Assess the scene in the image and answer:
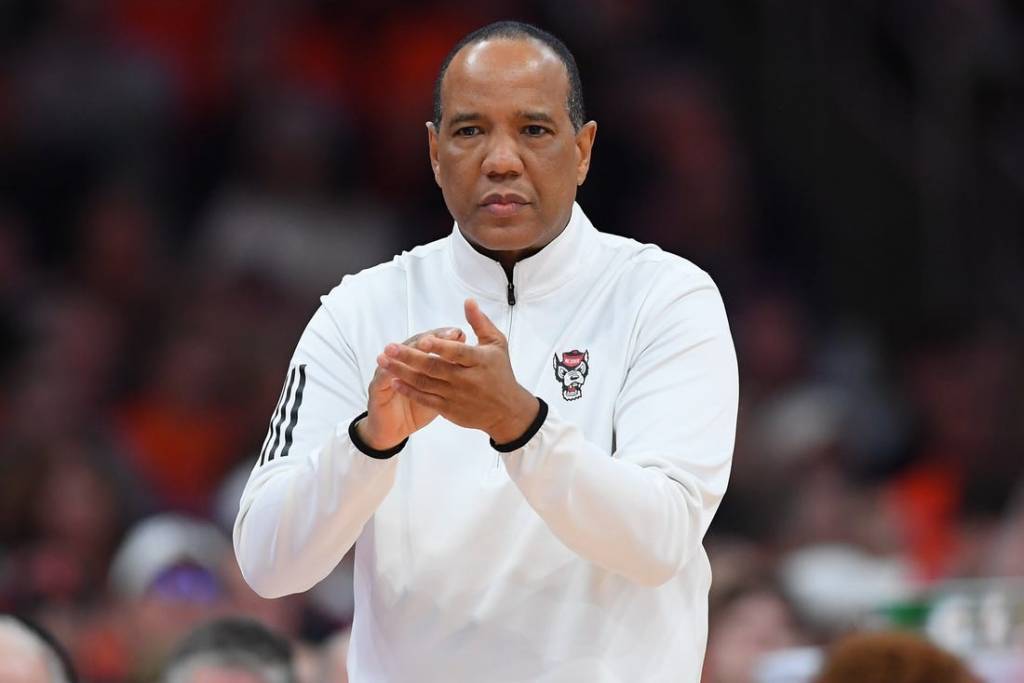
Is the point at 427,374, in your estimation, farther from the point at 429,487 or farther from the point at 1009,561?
the point at 1009,561

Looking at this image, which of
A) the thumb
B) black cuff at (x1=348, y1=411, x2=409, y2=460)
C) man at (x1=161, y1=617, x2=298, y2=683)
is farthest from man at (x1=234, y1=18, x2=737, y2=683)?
man at (x1=161, y1=617, x2=298, y2=683)

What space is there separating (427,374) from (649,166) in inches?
304

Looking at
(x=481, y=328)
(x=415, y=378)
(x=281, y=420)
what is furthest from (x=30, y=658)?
(x=481, y=328)

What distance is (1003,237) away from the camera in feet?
37.3

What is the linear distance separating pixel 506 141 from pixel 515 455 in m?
0.67

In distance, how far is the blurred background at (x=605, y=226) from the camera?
921cm

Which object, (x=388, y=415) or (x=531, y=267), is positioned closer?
(x=388, y=415)

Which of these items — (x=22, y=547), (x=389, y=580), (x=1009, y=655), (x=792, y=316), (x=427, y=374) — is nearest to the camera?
(x=427, y=374)

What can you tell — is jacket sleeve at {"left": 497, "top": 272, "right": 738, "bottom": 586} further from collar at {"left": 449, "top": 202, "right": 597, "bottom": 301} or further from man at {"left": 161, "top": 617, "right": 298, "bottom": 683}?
man at {"left": 161, "top": 617, "right": 298, "bottom": 683}

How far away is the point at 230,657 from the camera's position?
5203mm

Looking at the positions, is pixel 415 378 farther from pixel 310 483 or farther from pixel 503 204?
pixel 503 204

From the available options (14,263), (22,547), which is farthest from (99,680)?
(14,263)

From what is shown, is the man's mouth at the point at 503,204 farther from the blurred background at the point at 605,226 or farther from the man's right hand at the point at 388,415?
the blurred background at the point at 605,226

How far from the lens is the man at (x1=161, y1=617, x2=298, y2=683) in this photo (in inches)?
204
